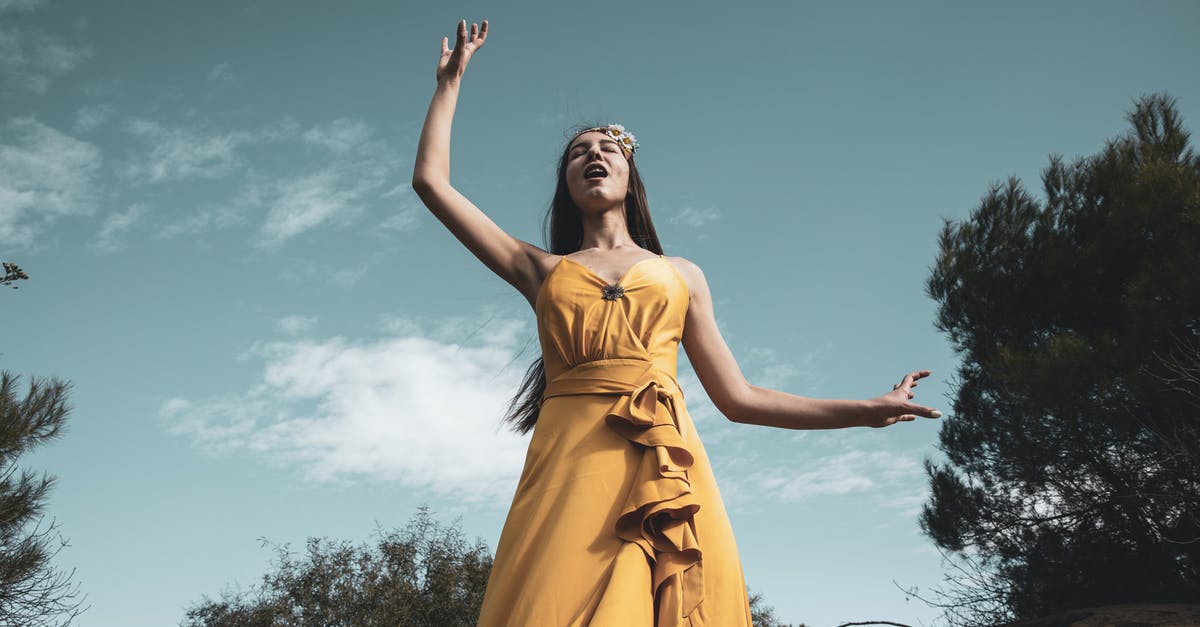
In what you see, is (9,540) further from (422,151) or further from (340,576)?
(422,151)

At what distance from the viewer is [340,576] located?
1000 inches

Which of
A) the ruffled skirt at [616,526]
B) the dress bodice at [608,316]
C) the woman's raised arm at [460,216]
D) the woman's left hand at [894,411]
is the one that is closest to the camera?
the ruffled skirt at [616,526]

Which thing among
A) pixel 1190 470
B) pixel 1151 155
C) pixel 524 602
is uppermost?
pixel 1151 155

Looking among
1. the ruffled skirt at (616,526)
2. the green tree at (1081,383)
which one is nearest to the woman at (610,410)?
the ruffled skirt at (616,526)

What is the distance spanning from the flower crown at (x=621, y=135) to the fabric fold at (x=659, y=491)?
93cm

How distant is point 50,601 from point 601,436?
20186mm

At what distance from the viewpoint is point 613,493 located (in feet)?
6.34

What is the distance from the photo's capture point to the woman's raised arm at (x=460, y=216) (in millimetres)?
2412

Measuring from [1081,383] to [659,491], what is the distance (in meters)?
10.2

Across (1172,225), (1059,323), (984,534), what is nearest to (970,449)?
(984,534)

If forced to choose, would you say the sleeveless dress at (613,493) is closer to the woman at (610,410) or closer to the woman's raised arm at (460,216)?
the woman at (610,410)

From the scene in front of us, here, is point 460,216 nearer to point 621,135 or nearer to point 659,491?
point 621,135

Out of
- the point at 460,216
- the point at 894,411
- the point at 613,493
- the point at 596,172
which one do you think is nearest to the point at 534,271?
the point at 460,216

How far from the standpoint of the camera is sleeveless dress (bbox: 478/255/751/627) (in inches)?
70.6
